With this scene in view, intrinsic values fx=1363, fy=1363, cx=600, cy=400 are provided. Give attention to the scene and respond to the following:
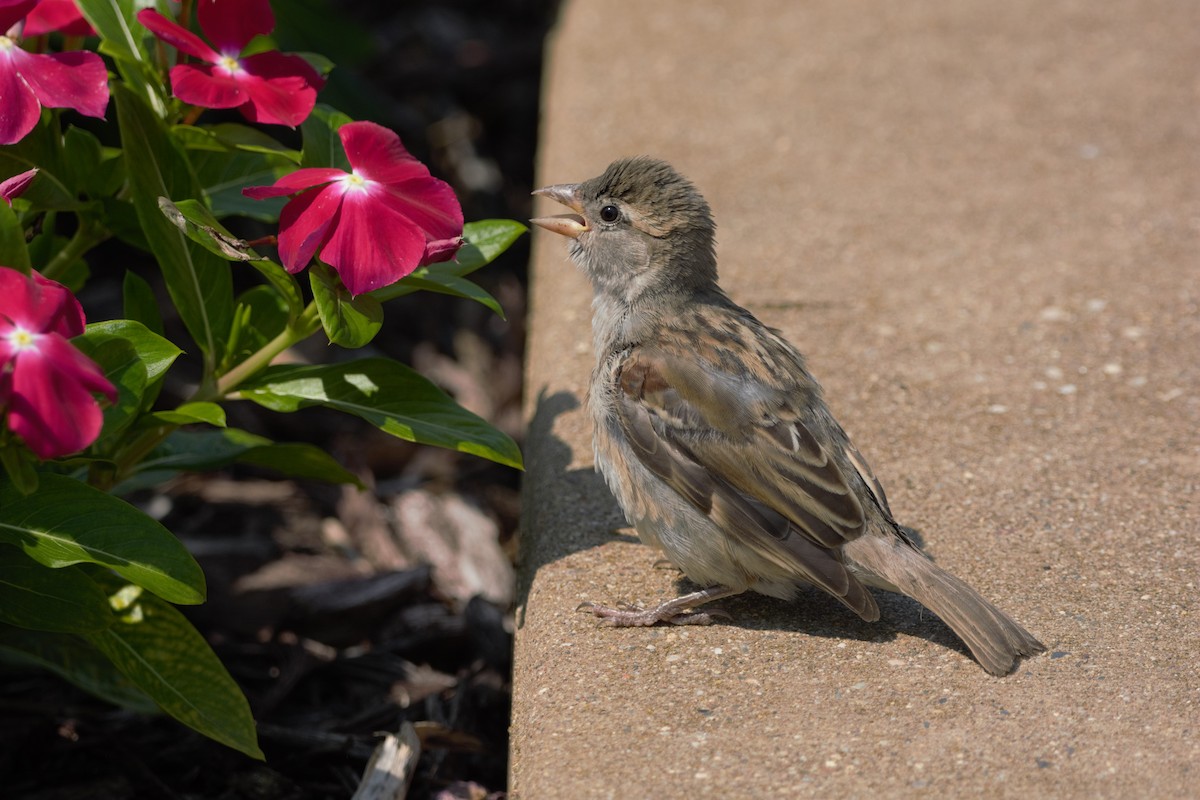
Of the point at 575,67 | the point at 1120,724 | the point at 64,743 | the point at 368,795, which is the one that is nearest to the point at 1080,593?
the point at 1120,724

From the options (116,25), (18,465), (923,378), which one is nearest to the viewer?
(18,465)

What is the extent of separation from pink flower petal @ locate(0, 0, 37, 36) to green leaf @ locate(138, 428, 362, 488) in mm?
1075

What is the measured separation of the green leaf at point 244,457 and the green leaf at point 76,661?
0.47 metres

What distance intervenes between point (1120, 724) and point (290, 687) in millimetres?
2339

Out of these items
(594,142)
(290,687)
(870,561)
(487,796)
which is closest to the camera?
(870,561)

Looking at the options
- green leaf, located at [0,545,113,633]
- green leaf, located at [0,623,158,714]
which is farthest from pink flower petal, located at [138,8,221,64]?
green leaf, located at [0,623,158,714]

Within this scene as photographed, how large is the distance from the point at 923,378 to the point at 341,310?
2.10 meters

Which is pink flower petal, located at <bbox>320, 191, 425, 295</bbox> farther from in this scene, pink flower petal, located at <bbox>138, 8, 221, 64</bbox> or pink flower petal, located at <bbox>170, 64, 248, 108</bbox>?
pink flower petal, located at <bbox>138, 8, 221, 64</bbox>

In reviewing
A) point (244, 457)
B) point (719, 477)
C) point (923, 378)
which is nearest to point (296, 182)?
point (244, 457)

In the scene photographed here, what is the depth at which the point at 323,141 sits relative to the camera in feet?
10.3

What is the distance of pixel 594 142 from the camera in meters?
5.61

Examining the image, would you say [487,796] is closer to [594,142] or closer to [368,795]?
[368,795]

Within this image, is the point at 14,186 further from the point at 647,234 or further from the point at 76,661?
the point at 647,234

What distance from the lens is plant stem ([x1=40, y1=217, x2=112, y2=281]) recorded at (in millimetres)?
3275
